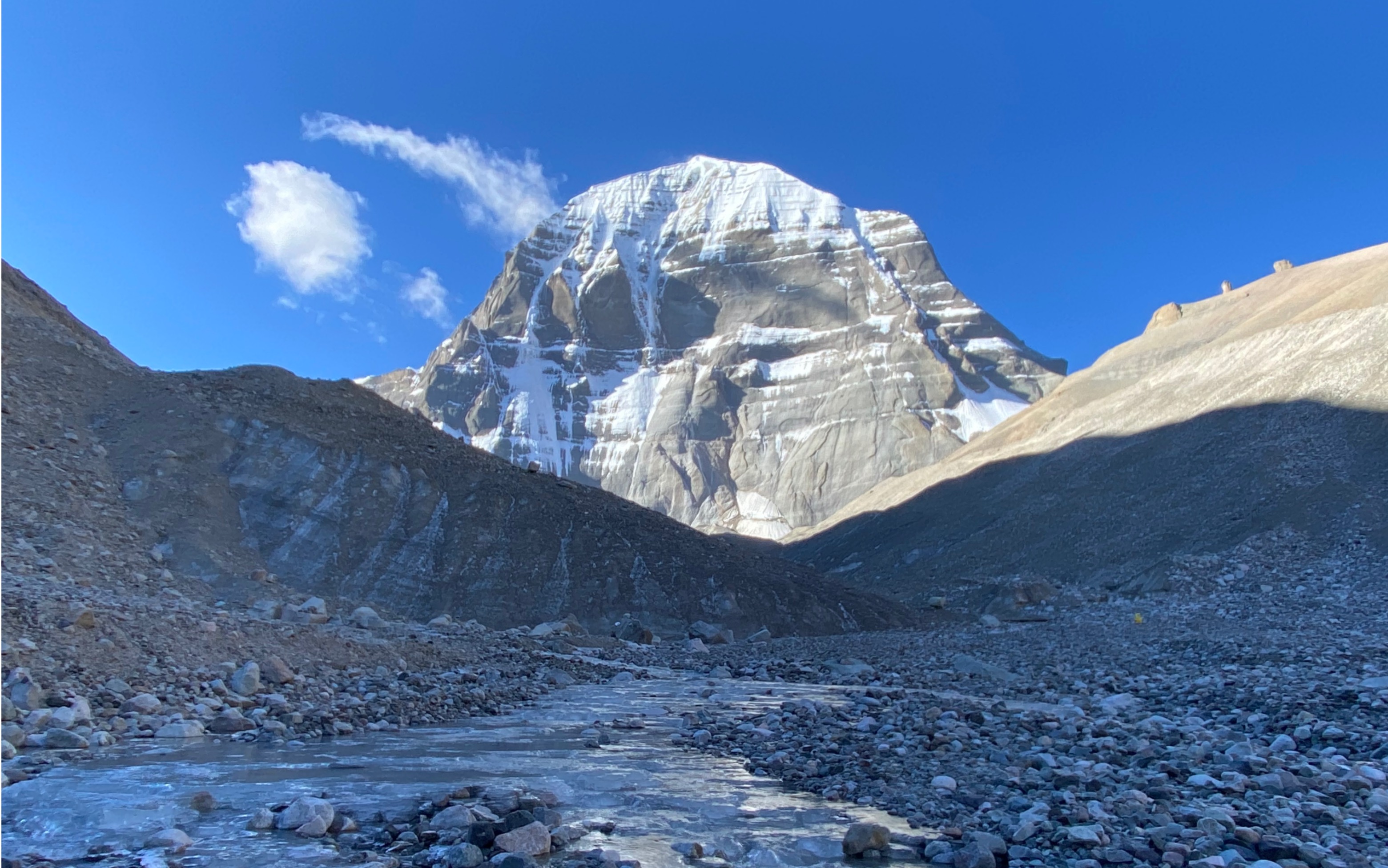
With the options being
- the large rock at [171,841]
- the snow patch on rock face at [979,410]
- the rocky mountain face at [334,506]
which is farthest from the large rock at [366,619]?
the snow patch on rock face at [979,410]

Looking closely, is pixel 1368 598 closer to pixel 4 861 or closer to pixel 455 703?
pixel 455 703

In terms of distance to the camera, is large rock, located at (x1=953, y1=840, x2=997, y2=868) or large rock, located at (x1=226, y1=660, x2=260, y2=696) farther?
large rock, located at (x1=226, y1=660, x2=260, y2=696)

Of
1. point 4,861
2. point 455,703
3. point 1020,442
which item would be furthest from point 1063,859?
point 1020,442

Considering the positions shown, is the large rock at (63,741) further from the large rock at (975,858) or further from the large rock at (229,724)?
the large rock at (975,858)

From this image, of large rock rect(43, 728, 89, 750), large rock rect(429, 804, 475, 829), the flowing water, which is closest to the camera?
the flowing water

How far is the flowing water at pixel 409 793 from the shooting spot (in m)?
6.35

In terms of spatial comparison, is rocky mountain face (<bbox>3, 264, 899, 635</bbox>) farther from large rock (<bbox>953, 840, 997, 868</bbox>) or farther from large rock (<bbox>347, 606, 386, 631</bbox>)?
large rock (<bbox>953, 840, 997, 868</bbox>)

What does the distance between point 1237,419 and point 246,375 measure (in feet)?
174

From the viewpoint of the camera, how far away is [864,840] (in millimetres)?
6395

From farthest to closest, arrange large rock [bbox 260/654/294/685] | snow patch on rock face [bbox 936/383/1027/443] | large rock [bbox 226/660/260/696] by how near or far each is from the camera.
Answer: snow patch on rock face [bbox 936/383/1027/443] < large rock [bbox 260/654/294/685] < large rock [bbox 226/660/260/696]

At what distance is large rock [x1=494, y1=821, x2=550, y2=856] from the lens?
20.1ft

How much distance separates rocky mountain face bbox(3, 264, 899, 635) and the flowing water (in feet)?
53.5

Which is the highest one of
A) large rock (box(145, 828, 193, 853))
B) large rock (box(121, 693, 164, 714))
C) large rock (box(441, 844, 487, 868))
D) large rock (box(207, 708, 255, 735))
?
large rock (box(121, 693, 164, 714))

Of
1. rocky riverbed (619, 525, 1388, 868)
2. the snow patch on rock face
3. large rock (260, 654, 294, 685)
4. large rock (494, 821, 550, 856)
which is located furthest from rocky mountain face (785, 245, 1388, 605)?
the snow patch on rock face
